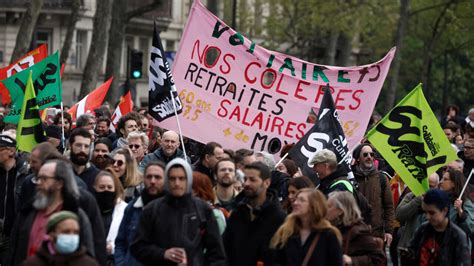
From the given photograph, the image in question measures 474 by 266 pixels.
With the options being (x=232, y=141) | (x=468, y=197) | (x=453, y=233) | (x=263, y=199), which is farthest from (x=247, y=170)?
(x=232, y=141)

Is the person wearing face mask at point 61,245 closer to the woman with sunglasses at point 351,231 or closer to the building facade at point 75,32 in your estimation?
the woman with sunglasses at point 351,231

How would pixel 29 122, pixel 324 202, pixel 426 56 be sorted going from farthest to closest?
pixel 426 56 < pixel 29 122 < pixel 324 202

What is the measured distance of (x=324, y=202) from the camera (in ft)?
34.7

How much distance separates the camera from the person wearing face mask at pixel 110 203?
39.0ft

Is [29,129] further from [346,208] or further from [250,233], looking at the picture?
[346,208]

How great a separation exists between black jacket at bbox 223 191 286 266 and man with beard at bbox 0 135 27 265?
8.67 ft

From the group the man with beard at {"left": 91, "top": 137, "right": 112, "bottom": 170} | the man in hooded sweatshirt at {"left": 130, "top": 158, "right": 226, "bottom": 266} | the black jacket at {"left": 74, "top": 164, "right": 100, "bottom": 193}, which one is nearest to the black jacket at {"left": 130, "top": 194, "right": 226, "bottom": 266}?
the man in hooded sweatshirt at {"left": 130, "top": 158, "right": 226, "bottom": 266}

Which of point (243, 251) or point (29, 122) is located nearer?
point (243, 251)

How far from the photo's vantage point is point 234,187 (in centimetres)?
1240

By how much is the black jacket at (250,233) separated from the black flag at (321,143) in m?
3.06

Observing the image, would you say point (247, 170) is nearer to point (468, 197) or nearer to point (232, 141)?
point (468, 197)

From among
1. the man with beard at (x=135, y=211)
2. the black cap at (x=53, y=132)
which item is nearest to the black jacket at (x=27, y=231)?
the man with beard at (x=135, y=211)

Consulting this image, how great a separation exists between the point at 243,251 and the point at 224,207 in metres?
0.82

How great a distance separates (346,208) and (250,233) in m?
0.70
